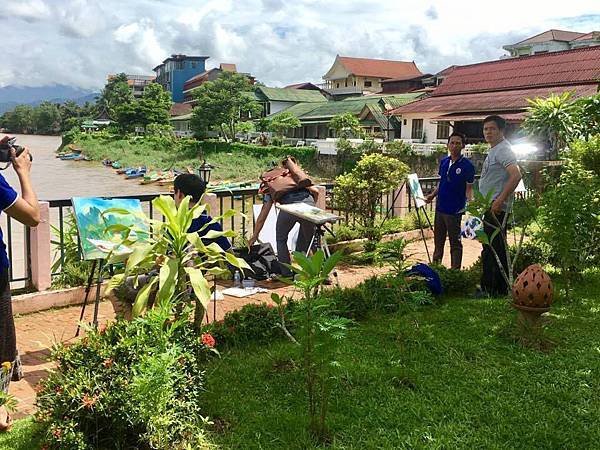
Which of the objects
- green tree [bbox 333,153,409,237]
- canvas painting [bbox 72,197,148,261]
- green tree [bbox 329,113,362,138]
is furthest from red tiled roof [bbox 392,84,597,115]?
canvas painting [bbox 72,197,148,261]

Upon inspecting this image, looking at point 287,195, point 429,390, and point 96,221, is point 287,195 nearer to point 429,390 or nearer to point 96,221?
point 96,221

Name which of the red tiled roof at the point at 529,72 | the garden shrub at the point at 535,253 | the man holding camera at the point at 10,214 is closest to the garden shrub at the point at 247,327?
the man holding camera at the point at 10,214

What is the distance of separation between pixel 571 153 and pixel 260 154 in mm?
34318

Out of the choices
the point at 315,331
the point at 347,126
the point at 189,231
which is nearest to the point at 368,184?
the point at 189,231

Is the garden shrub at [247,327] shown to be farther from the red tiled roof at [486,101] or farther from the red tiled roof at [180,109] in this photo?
the red tiled roof at [180,109]

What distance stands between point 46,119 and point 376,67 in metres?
64.7

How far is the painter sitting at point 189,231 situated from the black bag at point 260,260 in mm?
2129

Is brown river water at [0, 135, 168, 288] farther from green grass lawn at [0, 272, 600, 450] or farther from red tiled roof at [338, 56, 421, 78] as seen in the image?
red tiled roof at [338, 56, 421, 78]

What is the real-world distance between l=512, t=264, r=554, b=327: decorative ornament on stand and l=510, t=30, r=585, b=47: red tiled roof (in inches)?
2408

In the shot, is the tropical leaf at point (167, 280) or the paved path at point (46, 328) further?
the paved path at point (46, 328)

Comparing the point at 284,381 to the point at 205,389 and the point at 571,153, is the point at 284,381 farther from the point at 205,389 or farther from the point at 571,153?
the point at 571,153

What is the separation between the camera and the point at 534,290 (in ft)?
13.0

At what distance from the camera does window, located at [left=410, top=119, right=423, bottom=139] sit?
118 feet

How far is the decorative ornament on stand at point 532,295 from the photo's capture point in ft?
13.0
